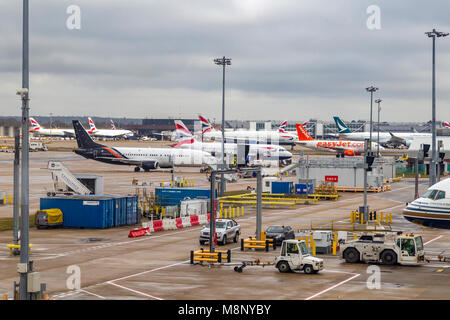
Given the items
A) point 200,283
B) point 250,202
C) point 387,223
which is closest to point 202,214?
point 250,202

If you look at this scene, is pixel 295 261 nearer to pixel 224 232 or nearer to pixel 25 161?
pixel 224 232

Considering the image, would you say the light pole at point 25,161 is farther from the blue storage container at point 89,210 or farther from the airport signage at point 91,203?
the blue storage container at point 89,210

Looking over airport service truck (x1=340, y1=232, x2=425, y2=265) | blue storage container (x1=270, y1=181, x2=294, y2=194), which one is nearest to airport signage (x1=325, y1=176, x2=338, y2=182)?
blue storage container (x1=270, y1=181, x2=294, y2=194)

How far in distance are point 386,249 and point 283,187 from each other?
4755 centimetres

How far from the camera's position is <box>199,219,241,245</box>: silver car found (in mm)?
45531

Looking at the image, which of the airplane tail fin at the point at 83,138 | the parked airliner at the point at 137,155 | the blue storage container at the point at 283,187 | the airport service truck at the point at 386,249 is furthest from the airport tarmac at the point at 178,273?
the airplane tail fin at the point at 83,138

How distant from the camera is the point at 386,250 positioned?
3806 cm

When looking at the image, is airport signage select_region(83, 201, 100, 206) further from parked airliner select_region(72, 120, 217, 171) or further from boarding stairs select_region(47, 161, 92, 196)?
parked airliner select_region(72, 120, 217, 171)

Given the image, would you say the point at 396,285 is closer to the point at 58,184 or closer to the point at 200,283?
the point at 200,283

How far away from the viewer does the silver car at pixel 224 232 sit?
45.5 meters

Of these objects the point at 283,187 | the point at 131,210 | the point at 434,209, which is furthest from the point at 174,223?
the point at 283,187

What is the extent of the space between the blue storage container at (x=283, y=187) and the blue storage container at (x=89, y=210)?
33.1 m

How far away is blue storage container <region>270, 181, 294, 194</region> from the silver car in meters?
37.4
